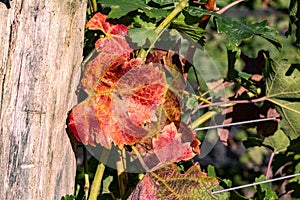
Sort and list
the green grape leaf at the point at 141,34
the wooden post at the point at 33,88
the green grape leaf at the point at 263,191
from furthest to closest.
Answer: the green grape leaf at the point at 263,191, the green grape leaf at the point at 141,34, the wooden post at the point at 33,88

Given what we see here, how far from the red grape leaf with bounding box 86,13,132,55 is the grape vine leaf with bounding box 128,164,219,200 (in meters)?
0.22

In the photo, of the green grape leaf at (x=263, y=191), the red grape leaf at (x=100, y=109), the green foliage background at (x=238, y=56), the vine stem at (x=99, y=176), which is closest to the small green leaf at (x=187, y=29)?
the green foliage background at (x=238, y=56)

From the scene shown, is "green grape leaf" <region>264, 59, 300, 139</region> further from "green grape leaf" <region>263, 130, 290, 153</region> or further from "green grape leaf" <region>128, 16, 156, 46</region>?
"green grape leaf" <region>128, 16, 156, 46</region>

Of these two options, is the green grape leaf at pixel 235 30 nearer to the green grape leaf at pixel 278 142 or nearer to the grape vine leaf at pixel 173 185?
the grape vine leaf at pixel 173 185

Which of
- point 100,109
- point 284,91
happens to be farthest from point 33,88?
point 284,91

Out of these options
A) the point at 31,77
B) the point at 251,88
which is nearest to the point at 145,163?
the point at 31,77

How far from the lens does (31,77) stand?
104 cm

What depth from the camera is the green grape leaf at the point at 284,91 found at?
1.46 m

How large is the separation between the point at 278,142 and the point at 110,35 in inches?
27.0

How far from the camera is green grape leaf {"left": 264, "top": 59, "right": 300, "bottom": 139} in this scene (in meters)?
1.46

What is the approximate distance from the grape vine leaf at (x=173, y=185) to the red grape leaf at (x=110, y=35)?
0.72ft

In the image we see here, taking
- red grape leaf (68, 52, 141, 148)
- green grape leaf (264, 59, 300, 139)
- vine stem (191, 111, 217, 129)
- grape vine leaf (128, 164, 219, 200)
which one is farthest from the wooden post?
green grape leaf (264, 59, 300, 139)

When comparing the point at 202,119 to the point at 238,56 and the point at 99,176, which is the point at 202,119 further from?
the point at 99,176

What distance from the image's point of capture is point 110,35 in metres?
1.18
